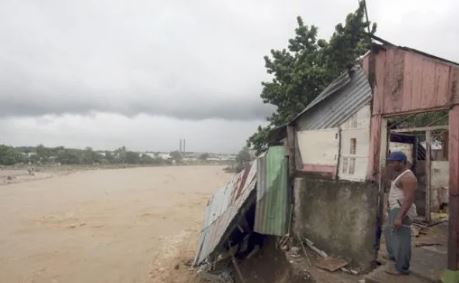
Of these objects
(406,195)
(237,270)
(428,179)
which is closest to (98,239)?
(237,270)

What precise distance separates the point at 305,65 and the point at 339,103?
439 centimetres

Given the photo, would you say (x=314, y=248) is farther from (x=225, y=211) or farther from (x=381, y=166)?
(x=225, y=211)

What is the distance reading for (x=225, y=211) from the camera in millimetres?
6910

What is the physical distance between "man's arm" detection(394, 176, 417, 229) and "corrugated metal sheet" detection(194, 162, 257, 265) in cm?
258

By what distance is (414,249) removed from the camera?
5.53 meters

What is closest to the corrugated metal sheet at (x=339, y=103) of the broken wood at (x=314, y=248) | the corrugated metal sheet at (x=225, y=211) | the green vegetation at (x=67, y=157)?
the corrugated metal sheet at (x=225, y=211)

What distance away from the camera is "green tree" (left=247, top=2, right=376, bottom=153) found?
30.9ft

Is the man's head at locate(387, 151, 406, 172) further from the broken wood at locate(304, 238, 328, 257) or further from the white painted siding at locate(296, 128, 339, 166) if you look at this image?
the broken wood at locate(304, 238, 328, 257)

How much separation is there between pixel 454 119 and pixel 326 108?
2233mm

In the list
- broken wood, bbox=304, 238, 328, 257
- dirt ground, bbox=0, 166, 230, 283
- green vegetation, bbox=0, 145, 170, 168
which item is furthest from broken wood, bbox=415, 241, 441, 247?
green vegetation, bbox=0, 145, 170, 168

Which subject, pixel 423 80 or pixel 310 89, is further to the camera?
pixel 310 89

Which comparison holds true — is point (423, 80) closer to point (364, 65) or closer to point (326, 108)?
point (364, 65)

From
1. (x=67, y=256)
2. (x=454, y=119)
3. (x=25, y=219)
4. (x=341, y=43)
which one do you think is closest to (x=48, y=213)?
(x=25, y=219)

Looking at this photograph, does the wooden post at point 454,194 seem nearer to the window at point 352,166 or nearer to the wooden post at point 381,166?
the wooden post at point 381,166
